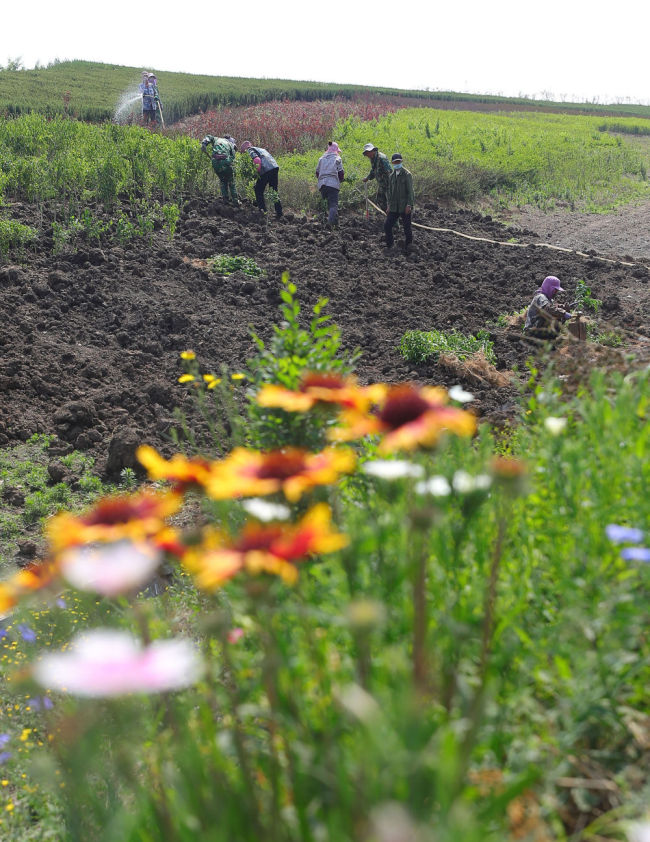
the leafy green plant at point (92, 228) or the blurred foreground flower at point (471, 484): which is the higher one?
the blurred foreground flower at point (471, 484)

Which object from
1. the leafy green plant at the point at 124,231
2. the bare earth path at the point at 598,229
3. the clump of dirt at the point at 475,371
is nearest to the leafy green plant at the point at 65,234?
the leafy green plant at the point at 124,231

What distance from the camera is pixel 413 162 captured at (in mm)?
17781

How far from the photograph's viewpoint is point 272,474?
134 cm

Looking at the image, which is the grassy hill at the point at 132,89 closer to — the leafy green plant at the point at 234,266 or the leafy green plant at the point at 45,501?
the leafy green plant at the point at 234,266

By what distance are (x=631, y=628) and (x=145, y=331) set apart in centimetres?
682

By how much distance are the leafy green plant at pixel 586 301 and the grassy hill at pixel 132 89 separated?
2042 cm

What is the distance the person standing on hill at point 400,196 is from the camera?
37.7ft

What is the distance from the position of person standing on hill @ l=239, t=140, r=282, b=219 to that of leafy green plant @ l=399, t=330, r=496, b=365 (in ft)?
21.1

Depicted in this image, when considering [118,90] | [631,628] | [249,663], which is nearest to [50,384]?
[249,663]

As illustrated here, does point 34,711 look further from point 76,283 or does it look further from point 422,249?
point 422,249

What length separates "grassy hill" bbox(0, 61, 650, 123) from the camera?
25781 millimetres

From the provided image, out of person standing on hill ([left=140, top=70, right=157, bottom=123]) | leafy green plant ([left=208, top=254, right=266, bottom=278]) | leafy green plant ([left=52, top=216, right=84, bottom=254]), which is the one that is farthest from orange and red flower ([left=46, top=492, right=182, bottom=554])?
person standing on hill ([left=140, top=70, right=157, bottom=123])

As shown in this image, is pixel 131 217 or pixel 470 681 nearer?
pixel 470 681

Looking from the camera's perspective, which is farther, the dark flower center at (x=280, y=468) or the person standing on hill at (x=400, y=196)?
the person standing on hill at (x=400, y=196)
